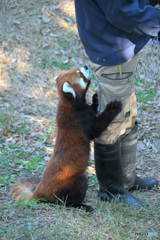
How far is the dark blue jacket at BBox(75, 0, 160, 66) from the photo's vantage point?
282 cm

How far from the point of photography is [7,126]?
6.14 meters

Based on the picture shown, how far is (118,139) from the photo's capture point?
147 inches

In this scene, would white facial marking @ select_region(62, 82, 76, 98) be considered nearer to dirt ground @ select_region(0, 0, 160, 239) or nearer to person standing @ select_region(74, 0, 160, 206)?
person standing @ select_region(74, 0, 160, 206)

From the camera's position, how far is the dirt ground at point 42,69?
6.23m

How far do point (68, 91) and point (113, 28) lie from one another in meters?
0.95

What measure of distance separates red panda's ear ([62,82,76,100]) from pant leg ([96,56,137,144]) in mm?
338

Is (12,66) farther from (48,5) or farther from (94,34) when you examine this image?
(94,34)

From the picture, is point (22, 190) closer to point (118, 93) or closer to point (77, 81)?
point (77, 81)

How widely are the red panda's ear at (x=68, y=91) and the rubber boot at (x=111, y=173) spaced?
671 mm

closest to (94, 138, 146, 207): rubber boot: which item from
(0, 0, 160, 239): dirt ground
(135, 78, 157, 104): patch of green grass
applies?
(0, 0, 160, 239): dirt ground

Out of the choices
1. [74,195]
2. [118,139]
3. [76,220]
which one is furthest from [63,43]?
[76,220]

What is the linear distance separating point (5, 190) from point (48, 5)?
21.7ft

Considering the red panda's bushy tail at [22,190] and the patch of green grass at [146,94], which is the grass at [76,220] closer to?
the red panda's bushy tail at [22,190]

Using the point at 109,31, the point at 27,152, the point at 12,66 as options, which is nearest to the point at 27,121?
the point at 27,152
